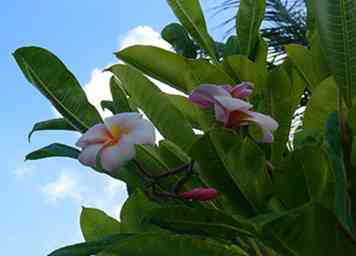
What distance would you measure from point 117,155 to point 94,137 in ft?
0.13

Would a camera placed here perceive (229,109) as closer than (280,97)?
Yes

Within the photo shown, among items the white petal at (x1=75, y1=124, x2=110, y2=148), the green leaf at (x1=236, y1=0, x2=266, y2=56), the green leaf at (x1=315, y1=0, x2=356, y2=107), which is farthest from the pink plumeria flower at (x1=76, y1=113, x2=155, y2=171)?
the green leaf at (x1=236, y1=0, x2=266, y2=56)

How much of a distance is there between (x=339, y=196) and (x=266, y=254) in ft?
0.63

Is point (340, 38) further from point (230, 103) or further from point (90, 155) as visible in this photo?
point (90, 155)

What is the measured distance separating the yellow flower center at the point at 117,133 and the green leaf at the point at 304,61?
0.30 meters

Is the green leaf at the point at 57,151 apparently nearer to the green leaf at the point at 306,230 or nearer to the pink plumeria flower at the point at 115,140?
the pink plumeria flower at the point at 115,140

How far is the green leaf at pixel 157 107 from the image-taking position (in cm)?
89

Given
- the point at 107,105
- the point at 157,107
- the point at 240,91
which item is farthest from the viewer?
the point at 107,105

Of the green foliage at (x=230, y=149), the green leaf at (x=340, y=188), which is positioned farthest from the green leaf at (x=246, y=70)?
the green leaf at (x=340, y=188)

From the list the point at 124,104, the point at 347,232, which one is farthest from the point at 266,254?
the point at 124,104

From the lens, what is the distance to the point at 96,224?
1088 millimetres

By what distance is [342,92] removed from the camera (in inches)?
32.7

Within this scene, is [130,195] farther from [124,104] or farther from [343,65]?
[343,65]

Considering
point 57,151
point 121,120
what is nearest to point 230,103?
point 121,120
